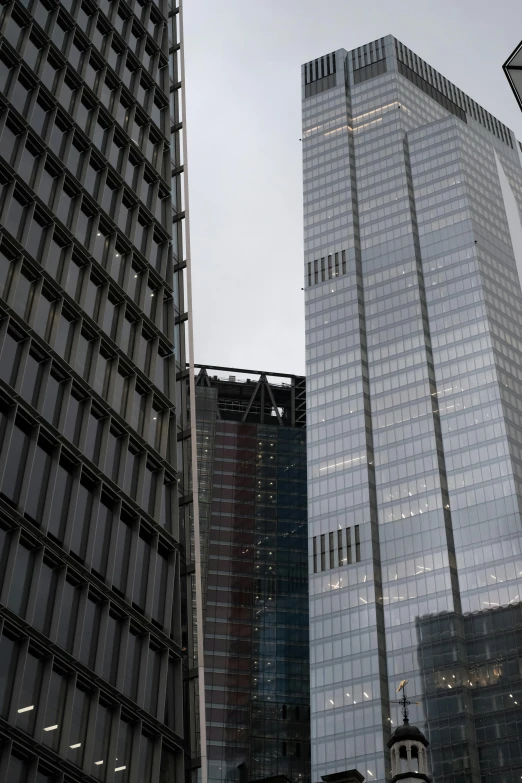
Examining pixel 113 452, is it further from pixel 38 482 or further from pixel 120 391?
pixel 38 482

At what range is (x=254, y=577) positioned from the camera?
15162 centimetres

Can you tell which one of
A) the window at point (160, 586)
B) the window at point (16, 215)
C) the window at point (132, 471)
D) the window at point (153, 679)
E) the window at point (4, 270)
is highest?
the window at point (16, 215)

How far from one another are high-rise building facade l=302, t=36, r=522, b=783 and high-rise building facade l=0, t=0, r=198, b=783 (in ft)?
255

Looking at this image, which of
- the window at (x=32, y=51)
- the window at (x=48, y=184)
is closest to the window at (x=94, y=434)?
the window at (x=48, y=184)

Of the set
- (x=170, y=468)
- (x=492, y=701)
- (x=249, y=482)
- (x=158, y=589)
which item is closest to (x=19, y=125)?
(x=170, y=468)

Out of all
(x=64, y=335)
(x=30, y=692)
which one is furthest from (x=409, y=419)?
(x=30, y=692)

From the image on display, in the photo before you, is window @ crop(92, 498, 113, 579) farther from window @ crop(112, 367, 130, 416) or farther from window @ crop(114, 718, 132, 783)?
window @ crop(114, 718, 132, 783)

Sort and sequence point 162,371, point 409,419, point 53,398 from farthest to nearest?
point 409,419, point 162,371, point 53,398

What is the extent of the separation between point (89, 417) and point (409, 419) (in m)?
102

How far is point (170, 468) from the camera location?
159ft

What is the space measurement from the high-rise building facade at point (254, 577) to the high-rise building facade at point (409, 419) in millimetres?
14009

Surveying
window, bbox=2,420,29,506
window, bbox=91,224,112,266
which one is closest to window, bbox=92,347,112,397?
window, bbox=91,224,112,266

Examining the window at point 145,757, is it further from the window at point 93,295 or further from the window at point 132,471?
the window at point 93,295

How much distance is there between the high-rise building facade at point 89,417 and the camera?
1435 inches
